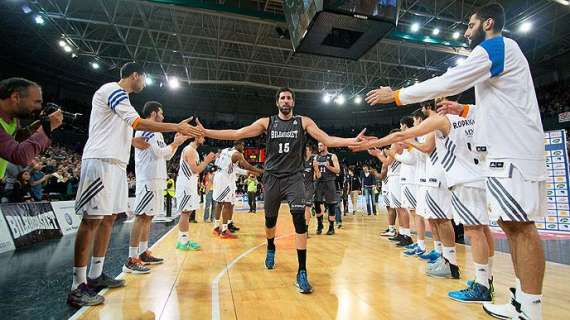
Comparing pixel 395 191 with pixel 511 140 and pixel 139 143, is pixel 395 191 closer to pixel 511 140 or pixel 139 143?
pixel 511 140

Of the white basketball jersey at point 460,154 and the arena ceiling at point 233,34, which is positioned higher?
the arena ceiling at point 233,34

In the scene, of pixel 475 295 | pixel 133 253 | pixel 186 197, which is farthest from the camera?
pixel 186 197

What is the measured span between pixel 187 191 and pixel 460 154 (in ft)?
15.3

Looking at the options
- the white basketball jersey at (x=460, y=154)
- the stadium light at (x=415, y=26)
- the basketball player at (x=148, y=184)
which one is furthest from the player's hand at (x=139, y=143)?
the stadium light at (x=415, y=26)

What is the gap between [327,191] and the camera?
25.8ft

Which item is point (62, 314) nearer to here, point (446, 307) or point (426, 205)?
point (446, 307)

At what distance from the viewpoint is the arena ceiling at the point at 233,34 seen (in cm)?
1268

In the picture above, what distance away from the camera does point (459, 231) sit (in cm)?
653

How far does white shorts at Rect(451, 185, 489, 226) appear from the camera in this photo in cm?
302

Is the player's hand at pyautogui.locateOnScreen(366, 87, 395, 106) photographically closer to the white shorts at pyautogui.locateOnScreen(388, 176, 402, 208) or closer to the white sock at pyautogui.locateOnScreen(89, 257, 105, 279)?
the white sock at pyautogui.locateOnScreen(89, 257, 105, 279)

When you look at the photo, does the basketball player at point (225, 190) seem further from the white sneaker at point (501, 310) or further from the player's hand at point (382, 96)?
the white sneaker at point (501, 310)

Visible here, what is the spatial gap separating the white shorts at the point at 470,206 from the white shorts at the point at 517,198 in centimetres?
109

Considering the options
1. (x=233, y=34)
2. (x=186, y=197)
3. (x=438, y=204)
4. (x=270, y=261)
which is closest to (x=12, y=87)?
(x=270, y=261)

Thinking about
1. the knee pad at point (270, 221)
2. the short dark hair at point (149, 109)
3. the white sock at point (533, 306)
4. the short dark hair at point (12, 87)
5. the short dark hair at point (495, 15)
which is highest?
the short dark hair at point (495, 15)
